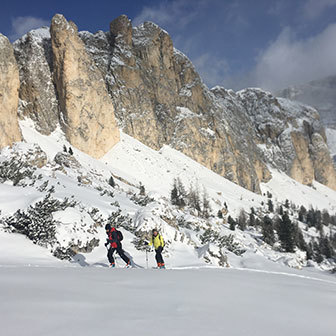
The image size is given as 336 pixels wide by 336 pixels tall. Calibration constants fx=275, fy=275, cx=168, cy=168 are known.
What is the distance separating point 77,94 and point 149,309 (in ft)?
150

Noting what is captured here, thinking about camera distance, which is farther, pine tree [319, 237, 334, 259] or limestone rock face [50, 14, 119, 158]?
limestone rock face [50, 14, 119, 158]

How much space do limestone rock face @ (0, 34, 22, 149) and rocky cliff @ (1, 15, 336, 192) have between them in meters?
10.8

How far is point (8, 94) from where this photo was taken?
29.0 metres

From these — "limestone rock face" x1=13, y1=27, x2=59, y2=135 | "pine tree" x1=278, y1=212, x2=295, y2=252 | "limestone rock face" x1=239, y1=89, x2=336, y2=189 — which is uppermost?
"limestone rock face" x1=239, y1=89, x2=336, y2=189

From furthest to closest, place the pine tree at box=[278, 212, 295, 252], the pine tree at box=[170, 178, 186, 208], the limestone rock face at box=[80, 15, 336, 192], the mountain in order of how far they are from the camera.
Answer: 1. the limestone rock face at box=[80, 15, 336, 192]
2. the pine tree at box=[170, 178, 186, 208]
3. the pine tree at box=[278, 212, 295, 252]
4. the mountain

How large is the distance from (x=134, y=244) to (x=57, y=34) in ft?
149

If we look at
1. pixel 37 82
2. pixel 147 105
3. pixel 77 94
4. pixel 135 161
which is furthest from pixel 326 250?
pixel 37 82

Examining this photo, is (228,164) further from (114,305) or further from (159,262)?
(114,305)

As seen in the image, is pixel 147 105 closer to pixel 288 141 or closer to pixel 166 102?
pixel 166 102

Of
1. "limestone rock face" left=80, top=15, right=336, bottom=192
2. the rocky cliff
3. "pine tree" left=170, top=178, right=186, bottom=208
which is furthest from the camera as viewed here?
"limestone rock face" left=80, top=15, right=336, bottom=192

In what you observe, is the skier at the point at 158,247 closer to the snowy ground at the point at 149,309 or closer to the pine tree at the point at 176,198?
the snowy ground at the point at 149,309

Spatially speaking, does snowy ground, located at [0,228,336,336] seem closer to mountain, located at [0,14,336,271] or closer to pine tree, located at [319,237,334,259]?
mountain, located at [0,14,336,271]

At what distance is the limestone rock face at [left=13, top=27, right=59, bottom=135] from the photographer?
40.5 m

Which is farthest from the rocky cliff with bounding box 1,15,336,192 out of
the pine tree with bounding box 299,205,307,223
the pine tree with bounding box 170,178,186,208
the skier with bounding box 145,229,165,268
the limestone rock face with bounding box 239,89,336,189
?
the skier with bounding box 145,229,165,268
